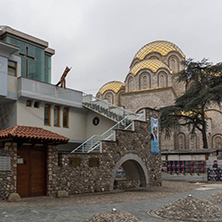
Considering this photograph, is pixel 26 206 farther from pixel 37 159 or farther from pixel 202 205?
pixel 202 205

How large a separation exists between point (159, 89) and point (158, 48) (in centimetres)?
878

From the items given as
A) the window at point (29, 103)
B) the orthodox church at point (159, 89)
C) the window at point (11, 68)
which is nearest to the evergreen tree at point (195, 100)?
the orthodox church at point (159, 89)

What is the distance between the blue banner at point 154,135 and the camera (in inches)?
805

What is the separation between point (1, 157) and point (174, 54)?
38.9m

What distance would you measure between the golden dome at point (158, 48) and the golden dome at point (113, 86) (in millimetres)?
5216

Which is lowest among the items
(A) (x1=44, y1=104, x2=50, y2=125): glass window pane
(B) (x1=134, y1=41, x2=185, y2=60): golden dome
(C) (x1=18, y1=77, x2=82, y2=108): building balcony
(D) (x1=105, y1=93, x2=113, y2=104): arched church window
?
(A) (x1=44, y1=104, x2=50, y2=125): glass window pane

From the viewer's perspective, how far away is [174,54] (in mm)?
47500

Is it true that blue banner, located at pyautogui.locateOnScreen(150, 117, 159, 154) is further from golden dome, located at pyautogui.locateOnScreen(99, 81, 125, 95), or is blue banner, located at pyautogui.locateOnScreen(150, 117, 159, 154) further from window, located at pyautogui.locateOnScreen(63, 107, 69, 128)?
golden dome, located at pyautogui.locateOnScreen(99, 81, 125, 95)

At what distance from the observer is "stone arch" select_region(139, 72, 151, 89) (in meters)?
43.4

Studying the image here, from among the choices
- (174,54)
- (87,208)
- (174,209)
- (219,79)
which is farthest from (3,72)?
(174,54)

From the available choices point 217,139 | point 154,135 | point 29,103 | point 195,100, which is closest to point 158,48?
point 217,139

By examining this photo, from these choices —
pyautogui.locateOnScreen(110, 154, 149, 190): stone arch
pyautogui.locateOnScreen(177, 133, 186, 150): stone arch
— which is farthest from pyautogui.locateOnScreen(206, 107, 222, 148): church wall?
pyautogui.locateOnScreen(110, 154, 149, 190): stone arch

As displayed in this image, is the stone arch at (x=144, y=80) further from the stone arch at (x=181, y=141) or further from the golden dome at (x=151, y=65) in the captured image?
the stone arch at (x=181, y=141)

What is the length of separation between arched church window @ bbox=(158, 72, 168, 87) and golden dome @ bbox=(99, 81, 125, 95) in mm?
8600
